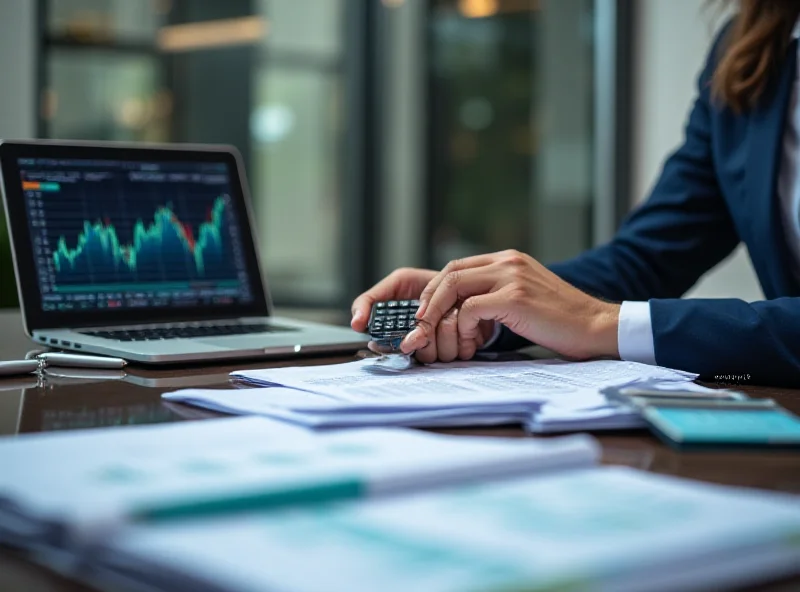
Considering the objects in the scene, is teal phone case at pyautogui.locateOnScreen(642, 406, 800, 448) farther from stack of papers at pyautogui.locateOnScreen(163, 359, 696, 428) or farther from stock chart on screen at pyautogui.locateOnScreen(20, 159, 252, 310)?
stock chart on screen at pyautogui.locateOnScreen(20, 159, 252, 310)

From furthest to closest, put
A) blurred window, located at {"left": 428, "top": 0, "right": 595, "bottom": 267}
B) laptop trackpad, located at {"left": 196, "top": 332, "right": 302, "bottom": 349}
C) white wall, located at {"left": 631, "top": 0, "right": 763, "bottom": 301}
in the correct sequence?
blurred window, located at {"left": 428, "top": 0, "right": 595, "bottom": 267} < white wall, located at {"left": 631, "top": 0, "right": 763, "bottom": 301} < laptop trackpad, located at {"left": 196, "top": 332, "right": 302, "bottom": 349}

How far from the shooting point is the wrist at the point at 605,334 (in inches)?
42.9

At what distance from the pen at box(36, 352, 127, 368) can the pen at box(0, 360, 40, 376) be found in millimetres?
31

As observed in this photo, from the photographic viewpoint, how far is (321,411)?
0.72 metres

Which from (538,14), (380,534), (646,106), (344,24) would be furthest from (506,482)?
(344,24)

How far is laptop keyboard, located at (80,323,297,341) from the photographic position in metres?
1.25

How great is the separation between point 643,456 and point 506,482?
183mm

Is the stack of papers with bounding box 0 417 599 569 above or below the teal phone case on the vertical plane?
above

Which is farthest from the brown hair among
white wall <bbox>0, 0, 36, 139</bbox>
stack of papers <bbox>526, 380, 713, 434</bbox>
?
white wall <bbox>0, 0, 36, 139</bbox>

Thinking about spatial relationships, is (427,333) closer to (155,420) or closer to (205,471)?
(155,420)

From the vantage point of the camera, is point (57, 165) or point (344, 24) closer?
point (57, 165)

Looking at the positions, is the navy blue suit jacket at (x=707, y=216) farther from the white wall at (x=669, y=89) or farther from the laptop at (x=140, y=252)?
the white wall at (x=669, y=89)

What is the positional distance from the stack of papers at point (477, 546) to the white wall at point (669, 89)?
2526 mm

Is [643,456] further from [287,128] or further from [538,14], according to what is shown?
[287,128]
